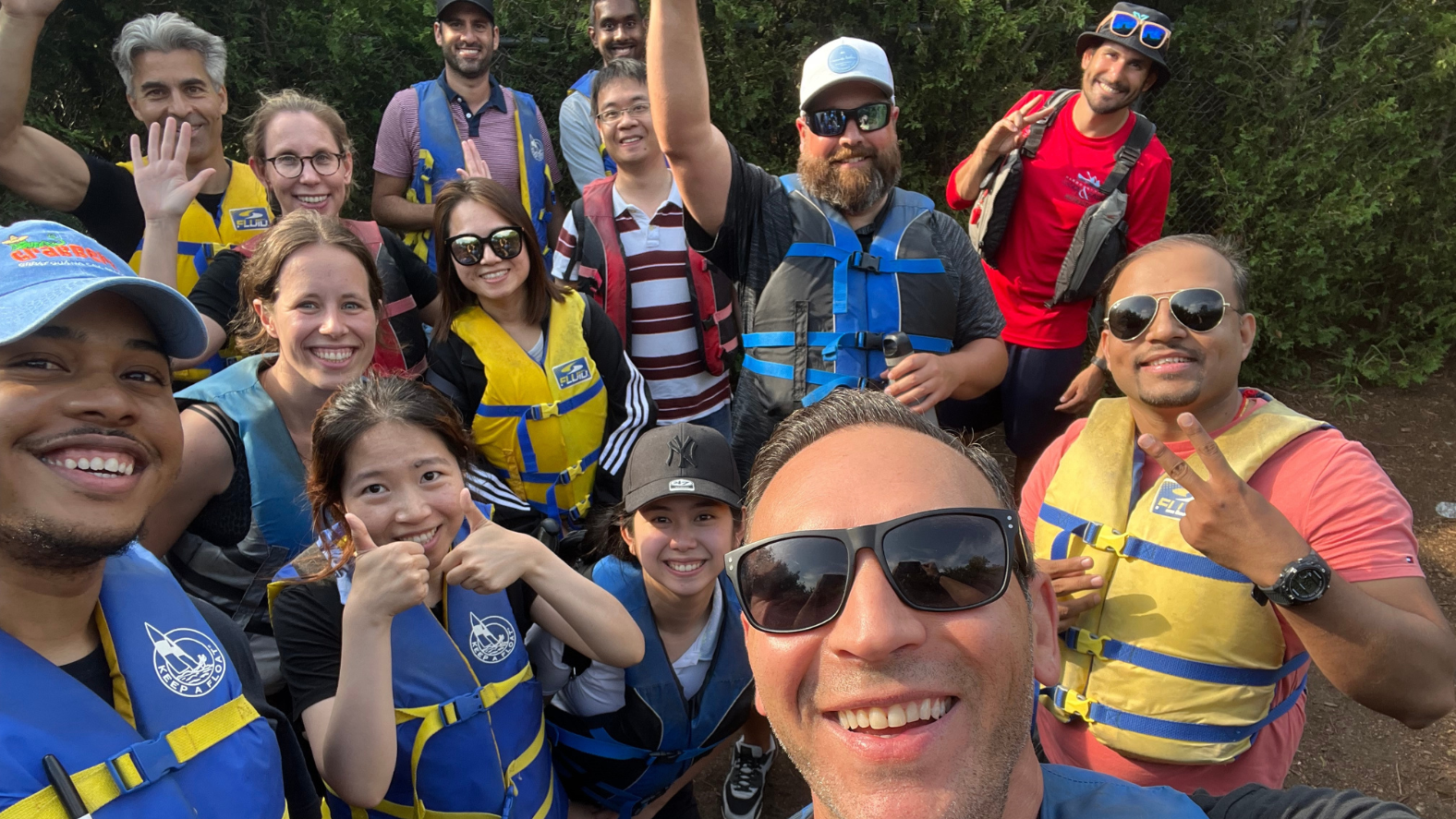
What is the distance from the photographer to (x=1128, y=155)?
14.5 ft

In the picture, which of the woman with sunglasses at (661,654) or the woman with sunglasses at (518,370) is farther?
the woman with sunglasses at (518,370)

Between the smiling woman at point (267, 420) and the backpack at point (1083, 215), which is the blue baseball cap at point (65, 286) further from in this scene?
the backpack at point (1083, 215)

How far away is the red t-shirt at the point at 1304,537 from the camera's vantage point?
217 cm

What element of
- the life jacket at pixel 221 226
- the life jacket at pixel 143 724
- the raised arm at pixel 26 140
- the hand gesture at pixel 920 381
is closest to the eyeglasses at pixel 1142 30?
the hand gesture at pixel 920 381

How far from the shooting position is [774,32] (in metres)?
6.03

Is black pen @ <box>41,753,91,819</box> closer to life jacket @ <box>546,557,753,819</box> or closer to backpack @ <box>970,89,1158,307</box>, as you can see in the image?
life jacket @ <box>546,557,753,819</box>

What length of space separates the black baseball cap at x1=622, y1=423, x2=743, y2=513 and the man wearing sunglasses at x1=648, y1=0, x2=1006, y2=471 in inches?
21.0

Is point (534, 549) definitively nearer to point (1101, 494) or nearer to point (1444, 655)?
point (1101, 494)

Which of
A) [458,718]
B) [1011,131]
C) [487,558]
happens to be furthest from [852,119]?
[458,718]

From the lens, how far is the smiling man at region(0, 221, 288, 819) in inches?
65.4

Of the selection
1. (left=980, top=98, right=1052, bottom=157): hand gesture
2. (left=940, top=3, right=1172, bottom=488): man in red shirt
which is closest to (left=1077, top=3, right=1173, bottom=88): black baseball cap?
(left=940, top=3, right=1172, bottom=488): man in red shirt

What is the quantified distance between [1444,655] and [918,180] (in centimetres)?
474

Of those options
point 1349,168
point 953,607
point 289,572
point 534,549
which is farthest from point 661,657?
point 1349,168

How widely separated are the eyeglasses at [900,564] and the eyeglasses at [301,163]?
9.70 feet
